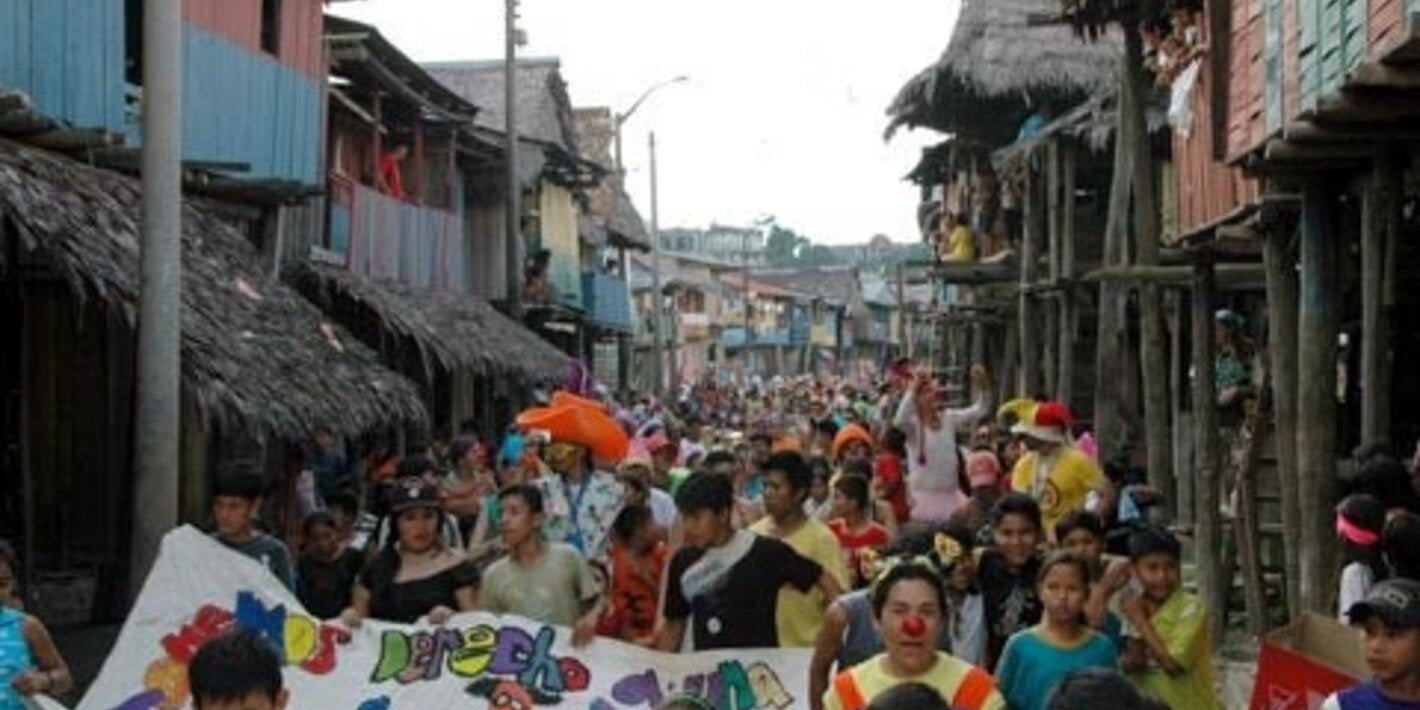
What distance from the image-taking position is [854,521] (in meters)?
9.09

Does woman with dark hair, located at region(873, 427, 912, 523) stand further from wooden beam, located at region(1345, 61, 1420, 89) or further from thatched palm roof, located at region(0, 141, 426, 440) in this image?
wooden beam, located at region(1345, 61, 1420, 89)

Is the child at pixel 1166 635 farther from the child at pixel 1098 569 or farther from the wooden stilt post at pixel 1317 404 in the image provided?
the wooden stilt post at pixel 1317 404

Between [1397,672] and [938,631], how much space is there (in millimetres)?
1203

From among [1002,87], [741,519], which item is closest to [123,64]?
[741,519]

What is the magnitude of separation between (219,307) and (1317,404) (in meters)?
6.47

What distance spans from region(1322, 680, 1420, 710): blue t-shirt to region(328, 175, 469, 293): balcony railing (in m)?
16.6

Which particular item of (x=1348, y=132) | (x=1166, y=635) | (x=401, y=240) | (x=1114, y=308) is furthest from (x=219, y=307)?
(x=401, y=240)

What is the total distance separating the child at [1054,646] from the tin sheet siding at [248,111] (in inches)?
390

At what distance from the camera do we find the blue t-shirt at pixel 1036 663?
228 inches

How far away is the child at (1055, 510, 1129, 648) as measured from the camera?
21.3 ft

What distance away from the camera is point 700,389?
5031 centimetres

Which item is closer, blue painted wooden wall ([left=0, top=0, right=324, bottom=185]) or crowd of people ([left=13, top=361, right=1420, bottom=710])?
crowd of people ([left=13, top=361, right=1420, bottom=710])

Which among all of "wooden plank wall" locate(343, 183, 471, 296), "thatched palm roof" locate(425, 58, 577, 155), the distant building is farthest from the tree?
"wooden plank wall" locate(343, 183, 471, 296)

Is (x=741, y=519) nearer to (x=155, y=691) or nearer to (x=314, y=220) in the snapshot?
(x=155, y=691)
